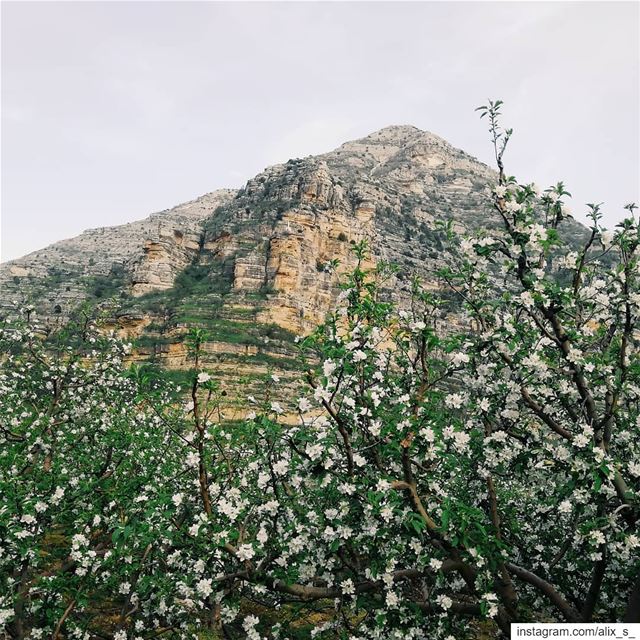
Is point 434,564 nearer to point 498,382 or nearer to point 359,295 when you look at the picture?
point 498,382

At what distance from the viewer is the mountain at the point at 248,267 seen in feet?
225

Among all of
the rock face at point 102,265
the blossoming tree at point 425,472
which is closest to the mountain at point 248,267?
the rock face at point 102,265

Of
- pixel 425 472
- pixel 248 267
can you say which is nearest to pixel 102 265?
pixel 248 267

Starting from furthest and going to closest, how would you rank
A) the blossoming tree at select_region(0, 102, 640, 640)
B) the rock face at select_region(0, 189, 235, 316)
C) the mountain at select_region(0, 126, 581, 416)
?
1. the rock face at select_region(0, 189, 235, 316)
2. the mountain at select_region(0, 126, 581, 416)
3. the blossoming tree at select_region(0, 102, 640, 640)

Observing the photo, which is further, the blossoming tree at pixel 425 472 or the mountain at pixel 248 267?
the mountain at pixel 248 267

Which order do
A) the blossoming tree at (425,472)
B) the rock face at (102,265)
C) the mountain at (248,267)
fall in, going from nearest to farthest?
the blossoming tree at (425,472) < the mountain at (248,267) < the rock face at (102,265)

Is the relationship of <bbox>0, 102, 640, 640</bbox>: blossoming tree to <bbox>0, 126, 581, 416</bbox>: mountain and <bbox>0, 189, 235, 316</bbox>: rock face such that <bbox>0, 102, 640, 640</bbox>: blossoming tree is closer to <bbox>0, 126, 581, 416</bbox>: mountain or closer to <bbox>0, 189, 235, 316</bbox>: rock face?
<bbox>0, 126, 581, 416</bbox>: mountain

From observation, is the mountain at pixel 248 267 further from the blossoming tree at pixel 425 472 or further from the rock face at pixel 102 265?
the blossoming tree at pixel 425 472

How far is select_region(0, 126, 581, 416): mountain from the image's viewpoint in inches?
2702

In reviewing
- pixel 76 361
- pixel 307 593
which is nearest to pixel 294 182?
pixel 76 361

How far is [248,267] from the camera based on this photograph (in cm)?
8044

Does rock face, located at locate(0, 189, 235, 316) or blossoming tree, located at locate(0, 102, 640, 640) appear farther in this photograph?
rock face, located at locate(0, 189, 235, 316)

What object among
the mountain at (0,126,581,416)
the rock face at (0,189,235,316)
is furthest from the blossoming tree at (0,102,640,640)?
the rock face at (0,189,235,316)

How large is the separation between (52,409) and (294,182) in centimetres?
9457
